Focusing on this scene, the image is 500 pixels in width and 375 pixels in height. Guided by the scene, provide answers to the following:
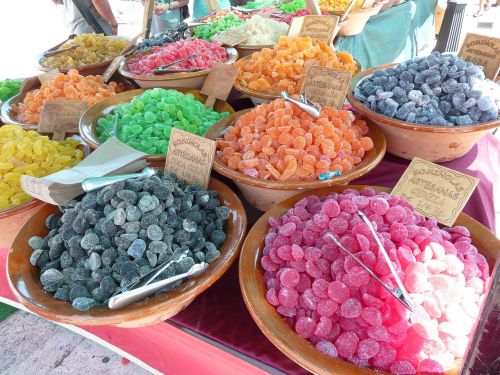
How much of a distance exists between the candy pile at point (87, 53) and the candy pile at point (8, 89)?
0.21 meters

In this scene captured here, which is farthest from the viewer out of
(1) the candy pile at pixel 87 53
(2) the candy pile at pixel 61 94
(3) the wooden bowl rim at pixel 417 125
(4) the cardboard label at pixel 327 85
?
(1) the candy pile at pixel 87 53

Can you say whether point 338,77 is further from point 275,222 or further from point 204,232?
point 204,232

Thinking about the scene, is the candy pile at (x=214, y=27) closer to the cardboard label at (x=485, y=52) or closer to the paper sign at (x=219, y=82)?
the paper sign at (x=219, y=82)

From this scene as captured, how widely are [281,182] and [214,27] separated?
2.02 meters

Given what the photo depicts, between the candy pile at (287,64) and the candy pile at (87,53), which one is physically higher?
the candy pile at (287,64)

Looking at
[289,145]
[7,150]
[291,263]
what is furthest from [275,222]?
[7,150]

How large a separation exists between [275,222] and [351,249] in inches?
9.3

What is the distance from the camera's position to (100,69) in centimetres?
242

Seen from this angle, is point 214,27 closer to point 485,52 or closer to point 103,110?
point 103,110

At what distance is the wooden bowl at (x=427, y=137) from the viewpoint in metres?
1.31

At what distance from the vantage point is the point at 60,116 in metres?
1.77

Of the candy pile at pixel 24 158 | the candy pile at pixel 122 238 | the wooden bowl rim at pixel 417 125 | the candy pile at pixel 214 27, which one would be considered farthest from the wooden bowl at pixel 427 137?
the candy pile at pixel 214 27

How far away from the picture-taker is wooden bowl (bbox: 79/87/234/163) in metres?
1.55

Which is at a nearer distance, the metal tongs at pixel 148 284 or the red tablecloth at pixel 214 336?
the metal tongs at pixel 148 284
